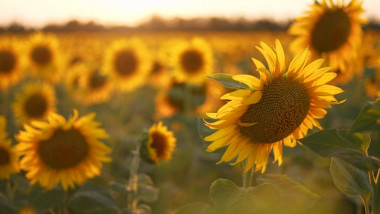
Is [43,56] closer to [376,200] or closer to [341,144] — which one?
[341,144]

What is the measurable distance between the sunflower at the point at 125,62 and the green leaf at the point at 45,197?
3.19m

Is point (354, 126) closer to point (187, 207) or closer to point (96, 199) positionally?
point (187, 207)

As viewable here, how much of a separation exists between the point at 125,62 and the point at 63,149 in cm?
319

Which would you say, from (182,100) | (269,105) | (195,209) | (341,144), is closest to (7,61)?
(182,100)

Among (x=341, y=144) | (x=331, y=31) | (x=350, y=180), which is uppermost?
(x=331, y=31)

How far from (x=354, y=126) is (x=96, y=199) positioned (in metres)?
1.42

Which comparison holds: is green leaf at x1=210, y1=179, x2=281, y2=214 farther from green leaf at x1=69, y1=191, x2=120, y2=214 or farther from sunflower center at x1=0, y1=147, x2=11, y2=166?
sunflower center at x1=0, y1=147, x2=11, y2=166

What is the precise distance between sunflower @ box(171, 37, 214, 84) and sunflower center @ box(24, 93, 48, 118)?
5.09 ft

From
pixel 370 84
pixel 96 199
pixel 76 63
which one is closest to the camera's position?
pixel 96 199

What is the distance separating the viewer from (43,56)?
5.30 m

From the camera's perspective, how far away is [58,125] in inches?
83.6

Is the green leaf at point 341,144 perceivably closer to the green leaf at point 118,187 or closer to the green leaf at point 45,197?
the green leaf at point 118,187

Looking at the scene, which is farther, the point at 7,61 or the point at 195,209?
the point at 7,61

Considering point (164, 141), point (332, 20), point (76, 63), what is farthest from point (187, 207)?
point (76, 63)
